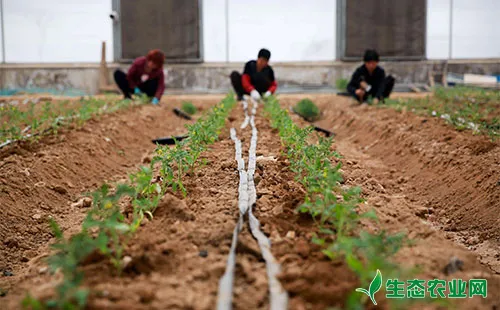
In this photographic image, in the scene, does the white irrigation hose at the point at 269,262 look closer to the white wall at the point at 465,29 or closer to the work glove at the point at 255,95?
the work glove at the point at 255,95

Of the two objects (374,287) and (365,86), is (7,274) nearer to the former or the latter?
(374,287)

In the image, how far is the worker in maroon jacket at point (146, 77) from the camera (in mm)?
10297

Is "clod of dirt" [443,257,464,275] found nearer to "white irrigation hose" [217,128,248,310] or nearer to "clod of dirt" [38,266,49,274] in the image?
"white irrigation hose" [217,128,248,310]

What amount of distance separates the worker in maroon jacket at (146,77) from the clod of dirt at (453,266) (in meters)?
8.37

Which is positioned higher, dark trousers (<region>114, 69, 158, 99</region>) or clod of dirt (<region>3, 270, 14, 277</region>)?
dark trousers (<region>114, 69, 158, 99</region>)

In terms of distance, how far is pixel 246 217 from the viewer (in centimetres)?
294

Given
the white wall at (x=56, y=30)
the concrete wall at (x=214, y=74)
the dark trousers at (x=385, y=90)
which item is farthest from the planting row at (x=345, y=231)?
the white wall at (x=56, y=30)

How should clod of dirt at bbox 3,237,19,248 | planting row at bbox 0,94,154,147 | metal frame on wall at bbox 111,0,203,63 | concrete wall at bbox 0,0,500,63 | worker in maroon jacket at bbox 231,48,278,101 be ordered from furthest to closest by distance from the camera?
metal frame on wall at bbox 111,0,203,63 → concrete wall at bbox 0,0,500,63 → worker in maroon jacket at bbox 231,48,278,101 → planting row at bbox 0,94,154,147 → clod of dirt at bbox 3,237,19,248

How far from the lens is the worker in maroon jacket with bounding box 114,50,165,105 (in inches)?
405

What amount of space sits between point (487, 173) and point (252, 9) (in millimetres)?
12932

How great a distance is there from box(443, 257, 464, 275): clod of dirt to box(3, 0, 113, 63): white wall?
49.8 ft

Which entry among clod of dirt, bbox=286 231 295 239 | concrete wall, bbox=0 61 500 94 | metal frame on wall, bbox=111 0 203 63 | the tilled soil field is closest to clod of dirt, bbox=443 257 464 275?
the tilled soil field

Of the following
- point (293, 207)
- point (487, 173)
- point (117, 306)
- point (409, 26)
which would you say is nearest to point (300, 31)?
point (409, 26)

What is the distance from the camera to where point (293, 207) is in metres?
3.15
